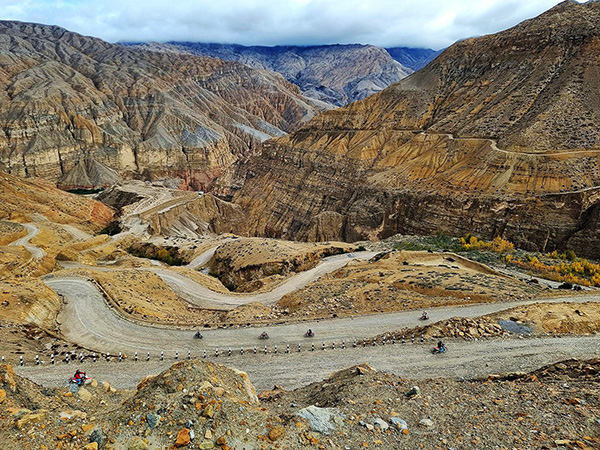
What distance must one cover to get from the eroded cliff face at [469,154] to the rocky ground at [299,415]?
40.8m

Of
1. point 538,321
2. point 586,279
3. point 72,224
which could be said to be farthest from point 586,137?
point 72,224

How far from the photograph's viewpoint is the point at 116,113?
131250mm

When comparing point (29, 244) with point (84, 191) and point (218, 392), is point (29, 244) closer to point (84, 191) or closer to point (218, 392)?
point (218, 392)

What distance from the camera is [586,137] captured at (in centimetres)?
4988

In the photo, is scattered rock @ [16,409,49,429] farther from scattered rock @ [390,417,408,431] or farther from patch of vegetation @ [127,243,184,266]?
patch of vegetation @ [127,243,184,266]

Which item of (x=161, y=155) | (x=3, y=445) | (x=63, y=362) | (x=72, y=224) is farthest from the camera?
(x=161, y=155)

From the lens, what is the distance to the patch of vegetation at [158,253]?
52250 mm

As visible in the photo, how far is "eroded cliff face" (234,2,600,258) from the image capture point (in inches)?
1882

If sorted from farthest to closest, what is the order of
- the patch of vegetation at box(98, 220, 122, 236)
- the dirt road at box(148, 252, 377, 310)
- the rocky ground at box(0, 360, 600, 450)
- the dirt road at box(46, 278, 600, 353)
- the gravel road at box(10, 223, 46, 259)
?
the patch of vegetation at box(98, 220, 122, 236) → the gravel road at box(10, 223, 46, 259) → the dirt road at box(148, 252, 377, 310) → the dirt road at box(46, 278, 600, 353) → the rocky ground at box(0, 360, 600, 450)

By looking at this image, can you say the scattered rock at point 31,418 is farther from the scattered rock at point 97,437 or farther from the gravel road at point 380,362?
the gravel road at point 380,362

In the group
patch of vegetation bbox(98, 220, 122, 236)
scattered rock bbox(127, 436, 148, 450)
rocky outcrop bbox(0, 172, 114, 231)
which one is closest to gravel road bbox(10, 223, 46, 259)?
rocky outcrop bbox(0, 172, 114, 231)

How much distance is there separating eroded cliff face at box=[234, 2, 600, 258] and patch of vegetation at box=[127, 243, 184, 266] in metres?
23.0

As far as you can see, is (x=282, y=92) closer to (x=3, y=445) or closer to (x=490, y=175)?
(x=490, y=175)

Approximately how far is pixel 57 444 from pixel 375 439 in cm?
676
